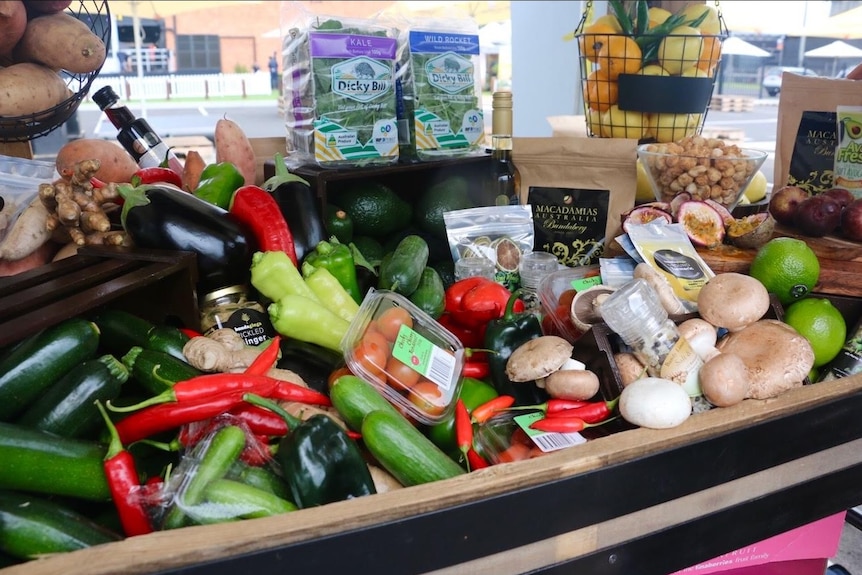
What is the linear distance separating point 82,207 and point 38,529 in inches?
29.9

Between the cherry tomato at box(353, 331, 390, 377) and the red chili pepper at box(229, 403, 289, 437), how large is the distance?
0.19 meters

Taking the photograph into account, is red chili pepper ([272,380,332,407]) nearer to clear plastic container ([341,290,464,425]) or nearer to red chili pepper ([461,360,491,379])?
clear plastic container ([341,290,464,425])

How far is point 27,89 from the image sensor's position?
144 cm

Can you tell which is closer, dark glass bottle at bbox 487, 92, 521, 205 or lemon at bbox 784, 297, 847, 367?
lemon at bbox 784, 297, 847, 367

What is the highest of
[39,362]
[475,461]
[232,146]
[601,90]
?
[601,90]

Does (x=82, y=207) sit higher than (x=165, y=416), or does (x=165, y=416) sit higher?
(x=82, y=207)

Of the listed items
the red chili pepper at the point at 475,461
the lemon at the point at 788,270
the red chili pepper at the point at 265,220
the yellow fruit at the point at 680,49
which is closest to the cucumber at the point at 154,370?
the red chili pepper at the point at 265,220

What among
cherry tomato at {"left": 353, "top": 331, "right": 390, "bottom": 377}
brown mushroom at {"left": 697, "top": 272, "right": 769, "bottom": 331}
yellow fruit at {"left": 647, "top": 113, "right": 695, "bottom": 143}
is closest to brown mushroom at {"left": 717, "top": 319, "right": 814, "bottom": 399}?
brown mushroom at {"left": 697, "top": 272, "right": 769, "bottom": 331}

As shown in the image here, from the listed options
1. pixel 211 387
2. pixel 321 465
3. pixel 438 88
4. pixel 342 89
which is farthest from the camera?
pixel 438 88

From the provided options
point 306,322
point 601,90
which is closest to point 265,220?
point 306,322

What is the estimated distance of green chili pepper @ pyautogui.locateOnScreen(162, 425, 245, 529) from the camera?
886mm

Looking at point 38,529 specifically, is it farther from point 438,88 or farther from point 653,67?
point 653,67

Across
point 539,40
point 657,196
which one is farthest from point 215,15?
point 657,196

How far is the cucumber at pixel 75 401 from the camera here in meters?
1.00
